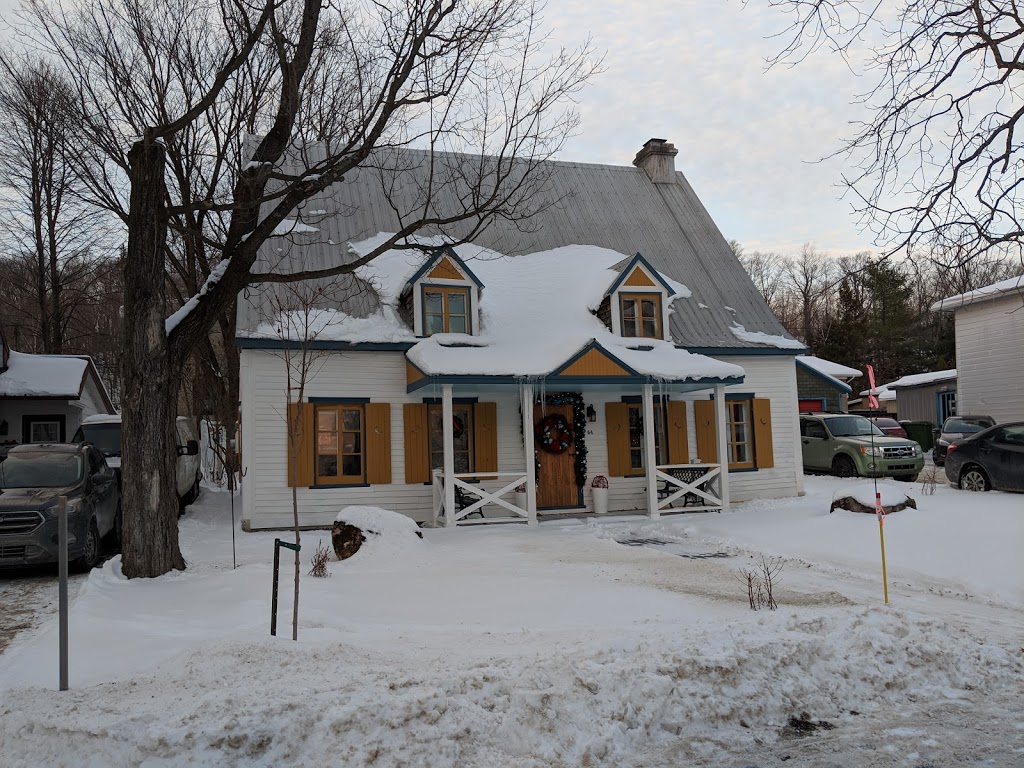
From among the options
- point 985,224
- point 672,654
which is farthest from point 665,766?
point 985,224

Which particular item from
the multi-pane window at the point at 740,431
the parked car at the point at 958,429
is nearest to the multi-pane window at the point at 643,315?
the multi-pane window at the point at 740,431

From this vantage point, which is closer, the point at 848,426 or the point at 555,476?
the point at 555,476

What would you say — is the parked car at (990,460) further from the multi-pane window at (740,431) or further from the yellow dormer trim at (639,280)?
the yellow dormer trim at (639,280)

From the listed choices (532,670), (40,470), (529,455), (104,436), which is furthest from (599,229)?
(532,670)

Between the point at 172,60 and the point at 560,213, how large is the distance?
9.35m

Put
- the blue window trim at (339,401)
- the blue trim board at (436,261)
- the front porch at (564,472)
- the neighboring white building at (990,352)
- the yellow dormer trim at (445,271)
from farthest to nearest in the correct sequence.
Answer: the neighboring white building at (990,352) → the yellow dormer trim at (445,271) → the blue trim board at (436,261) → the blue window trim at (339,401) → the front porch at (564,472)

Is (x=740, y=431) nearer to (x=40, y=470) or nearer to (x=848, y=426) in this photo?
(x=848, y=426)

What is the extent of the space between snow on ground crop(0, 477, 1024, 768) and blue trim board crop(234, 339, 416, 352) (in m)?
5.16

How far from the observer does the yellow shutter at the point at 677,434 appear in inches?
650

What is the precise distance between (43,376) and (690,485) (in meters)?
19.5

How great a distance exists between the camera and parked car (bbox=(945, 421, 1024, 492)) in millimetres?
14266

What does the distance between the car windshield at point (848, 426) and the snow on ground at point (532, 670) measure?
1178 cm

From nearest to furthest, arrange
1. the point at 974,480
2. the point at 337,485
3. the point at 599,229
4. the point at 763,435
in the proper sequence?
the point at 337,485, the point at 974,480, the point at 763,435, the point at 599,229

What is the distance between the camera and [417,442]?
48.6ft
